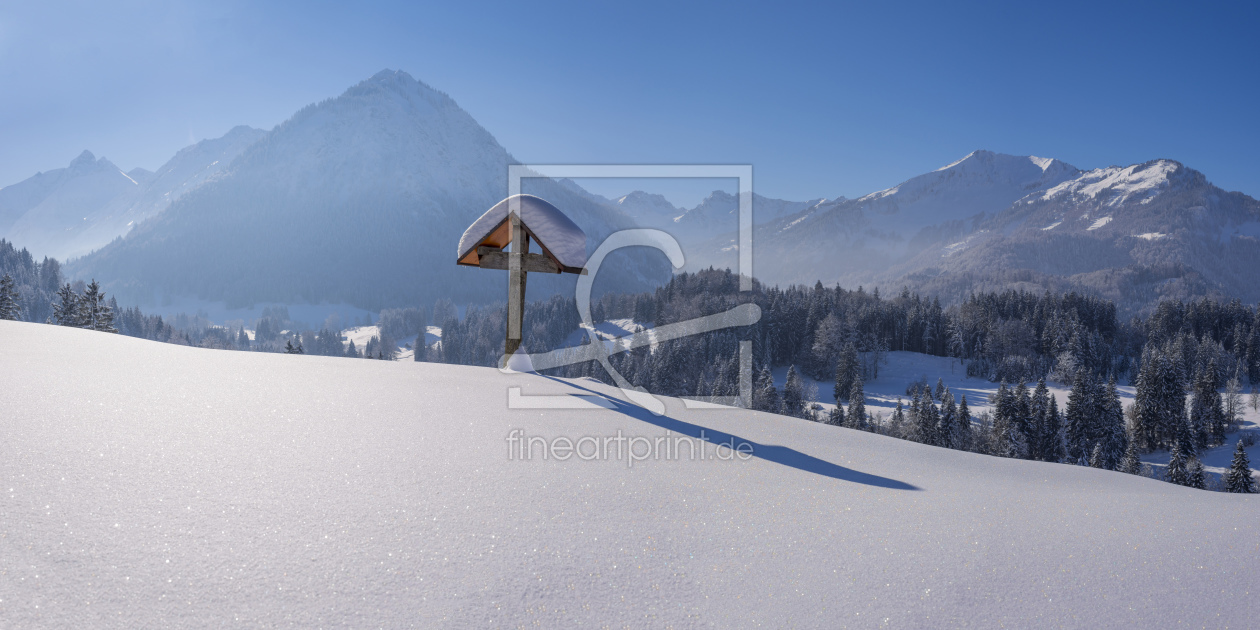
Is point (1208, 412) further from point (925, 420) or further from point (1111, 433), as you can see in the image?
point (925, 420)

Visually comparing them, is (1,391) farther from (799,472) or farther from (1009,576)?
(1009,576)

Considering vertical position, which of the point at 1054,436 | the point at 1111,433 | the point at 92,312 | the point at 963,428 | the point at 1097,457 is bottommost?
the point at 1097,457

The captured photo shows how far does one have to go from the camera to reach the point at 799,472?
427cm

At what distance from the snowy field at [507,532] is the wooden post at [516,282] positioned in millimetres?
4913

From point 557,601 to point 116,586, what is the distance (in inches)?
60.7

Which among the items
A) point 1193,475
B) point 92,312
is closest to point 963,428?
point 1193,475

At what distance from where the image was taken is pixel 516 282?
31.1ft

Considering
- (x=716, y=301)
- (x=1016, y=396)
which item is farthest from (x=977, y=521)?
(x=716, y=301)

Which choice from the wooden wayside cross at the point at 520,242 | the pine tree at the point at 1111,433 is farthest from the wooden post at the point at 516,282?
the pine tree at the point at 1111,433

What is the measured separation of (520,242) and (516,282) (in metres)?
0.70

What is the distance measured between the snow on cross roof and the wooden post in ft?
0.60

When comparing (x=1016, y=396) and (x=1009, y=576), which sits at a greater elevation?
(x=1009, y=576)

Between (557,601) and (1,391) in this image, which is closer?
(557,601)
